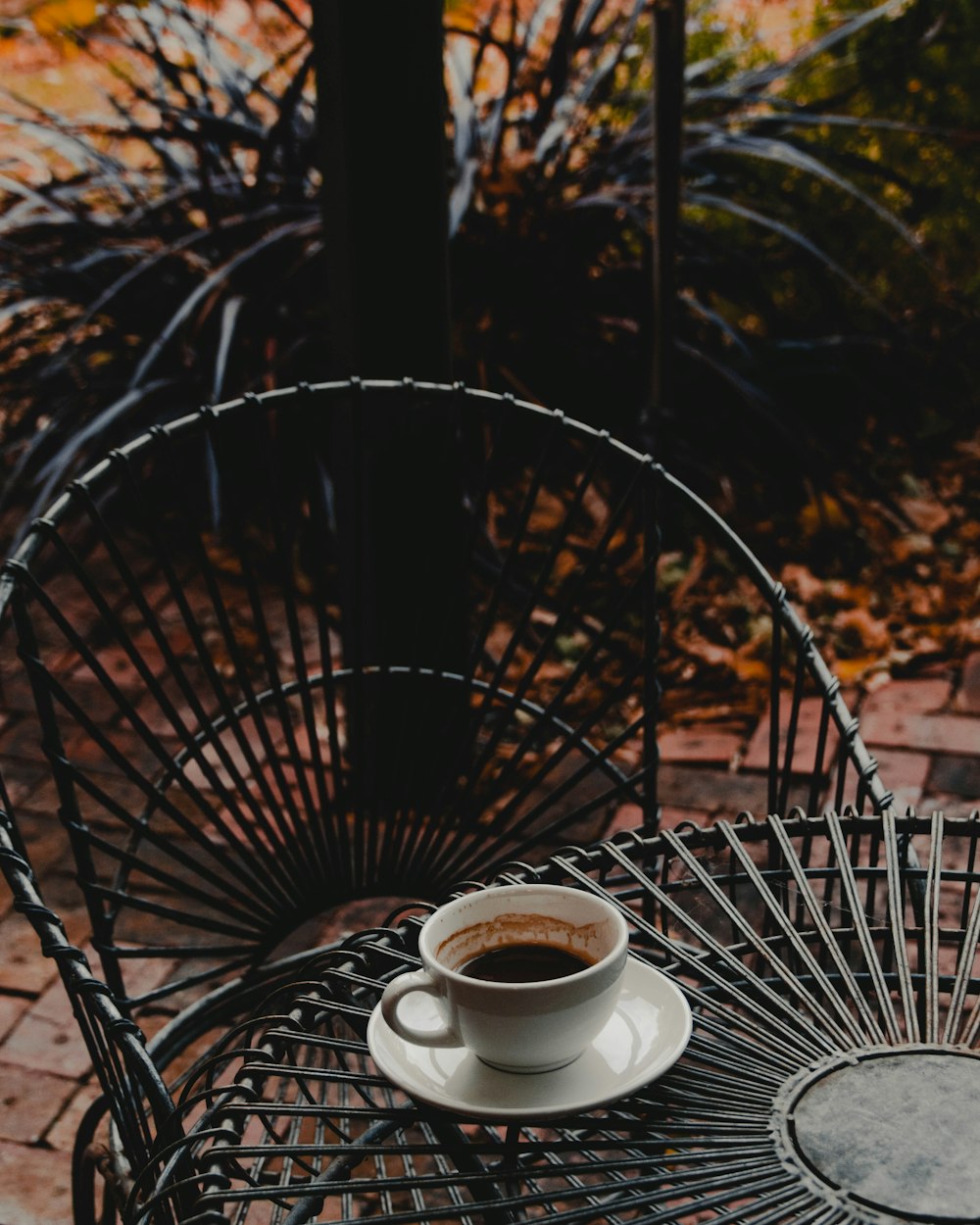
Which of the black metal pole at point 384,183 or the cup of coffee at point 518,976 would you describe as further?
the black metal pole at point 384,183

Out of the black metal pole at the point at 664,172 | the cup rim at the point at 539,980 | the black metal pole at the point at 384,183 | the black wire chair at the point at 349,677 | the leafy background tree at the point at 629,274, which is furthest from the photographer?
the leafy background tree at the point at 629,274

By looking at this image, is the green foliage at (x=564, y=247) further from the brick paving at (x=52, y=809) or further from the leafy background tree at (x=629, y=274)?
the brick paving at (x=52, y=809)

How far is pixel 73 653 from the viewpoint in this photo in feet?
9.98

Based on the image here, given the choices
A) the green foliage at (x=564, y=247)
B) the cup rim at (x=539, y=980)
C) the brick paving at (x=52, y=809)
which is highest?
the green foliage at (x=564, y=247)

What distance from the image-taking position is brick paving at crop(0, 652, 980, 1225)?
5.82ft

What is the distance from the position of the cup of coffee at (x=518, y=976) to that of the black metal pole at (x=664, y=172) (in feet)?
4.87

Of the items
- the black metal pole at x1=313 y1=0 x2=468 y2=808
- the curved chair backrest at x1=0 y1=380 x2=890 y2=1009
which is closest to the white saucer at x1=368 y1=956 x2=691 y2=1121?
the curved chair backrest at x1=0 y1=380 x2=890 y2=1009

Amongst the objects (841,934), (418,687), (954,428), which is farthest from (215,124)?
(841,934)

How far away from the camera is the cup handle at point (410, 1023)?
2.75 feet

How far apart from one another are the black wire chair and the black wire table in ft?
0.37

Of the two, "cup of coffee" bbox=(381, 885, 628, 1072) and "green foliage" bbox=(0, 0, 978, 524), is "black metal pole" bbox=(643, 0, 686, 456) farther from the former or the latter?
"cup of coffee" bbox=(381, 885, 628, 1072)

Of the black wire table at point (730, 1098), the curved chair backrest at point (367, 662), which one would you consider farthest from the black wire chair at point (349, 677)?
the black wire table at point (730, 1098)

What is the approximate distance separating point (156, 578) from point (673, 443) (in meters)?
1.35

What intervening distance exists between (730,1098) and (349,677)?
34.1 inches
